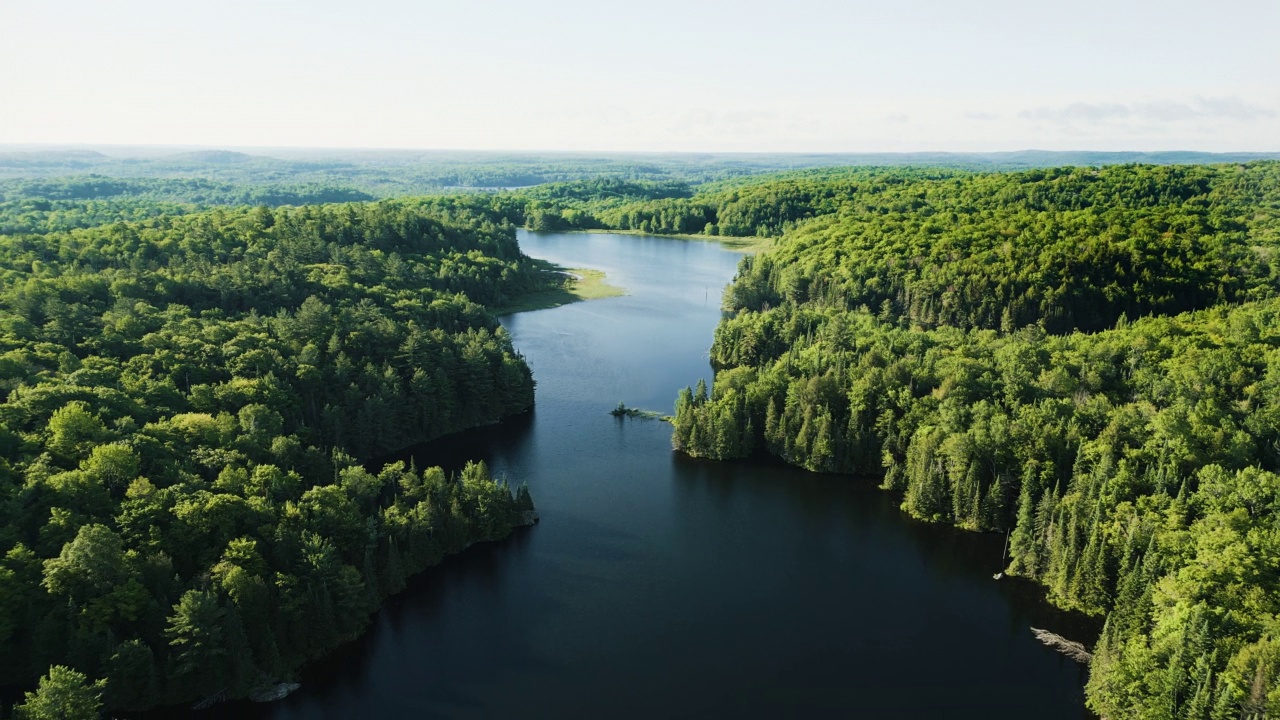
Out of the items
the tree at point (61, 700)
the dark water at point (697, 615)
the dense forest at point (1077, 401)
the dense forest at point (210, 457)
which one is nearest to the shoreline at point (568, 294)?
the dense forest at point (1077, 401)

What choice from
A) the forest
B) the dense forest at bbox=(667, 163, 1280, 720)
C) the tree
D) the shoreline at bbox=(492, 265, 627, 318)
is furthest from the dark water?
the shoreline at bbox=(492, 265, 627, 318)

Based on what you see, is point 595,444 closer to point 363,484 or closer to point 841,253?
point 363,484

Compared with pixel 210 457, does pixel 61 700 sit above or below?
below

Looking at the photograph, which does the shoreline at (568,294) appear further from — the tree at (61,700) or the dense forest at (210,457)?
the tree at (61,700)

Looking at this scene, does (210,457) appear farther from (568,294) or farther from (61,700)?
(568,294)

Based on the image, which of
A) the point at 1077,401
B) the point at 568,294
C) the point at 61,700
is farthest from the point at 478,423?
the point at 568,294

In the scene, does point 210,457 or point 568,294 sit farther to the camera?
point 568,294
